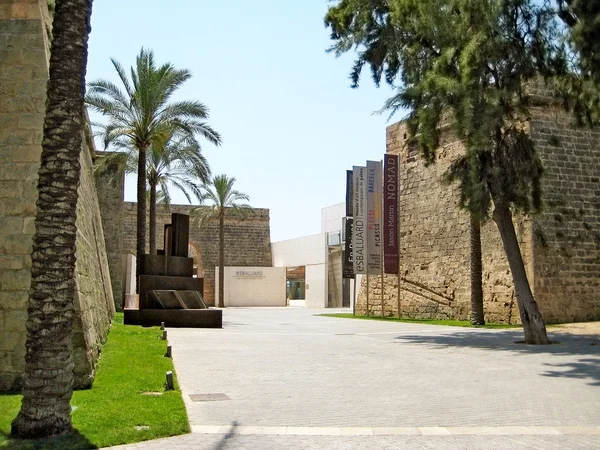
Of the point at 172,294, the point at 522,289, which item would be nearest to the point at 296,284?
the point at 172,294

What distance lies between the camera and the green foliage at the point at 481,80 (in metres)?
13.1

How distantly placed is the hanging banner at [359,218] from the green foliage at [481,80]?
29.7ft

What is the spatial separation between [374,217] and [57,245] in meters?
19.9

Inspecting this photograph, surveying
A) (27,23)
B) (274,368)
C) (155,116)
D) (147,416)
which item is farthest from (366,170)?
(147,416)

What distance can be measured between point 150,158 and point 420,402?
67.1ft

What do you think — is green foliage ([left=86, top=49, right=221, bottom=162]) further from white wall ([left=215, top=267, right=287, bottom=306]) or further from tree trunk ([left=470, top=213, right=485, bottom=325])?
white wall ([left=215, top=267, right=287, bottom=306])

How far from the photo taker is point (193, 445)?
519cm

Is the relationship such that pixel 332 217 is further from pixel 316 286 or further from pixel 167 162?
pixel 167 162

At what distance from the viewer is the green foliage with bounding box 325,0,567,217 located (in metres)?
13.1

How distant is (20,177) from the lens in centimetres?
795

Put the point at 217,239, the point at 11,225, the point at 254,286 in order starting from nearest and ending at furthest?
the point at 11,225 → the point at 254,286 → the point at 217,239

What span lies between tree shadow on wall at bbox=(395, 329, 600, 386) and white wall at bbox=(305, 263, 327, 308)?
21.7 m

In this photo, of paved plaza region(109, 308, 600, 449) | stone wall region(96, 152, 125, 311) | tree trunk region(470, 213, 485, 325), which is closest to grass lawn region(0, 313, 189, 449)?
paved plaza region(109, 308, 600, 449)

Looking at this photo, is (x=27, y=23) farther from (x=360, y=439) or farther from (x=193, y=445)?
(x=360, y=439)
